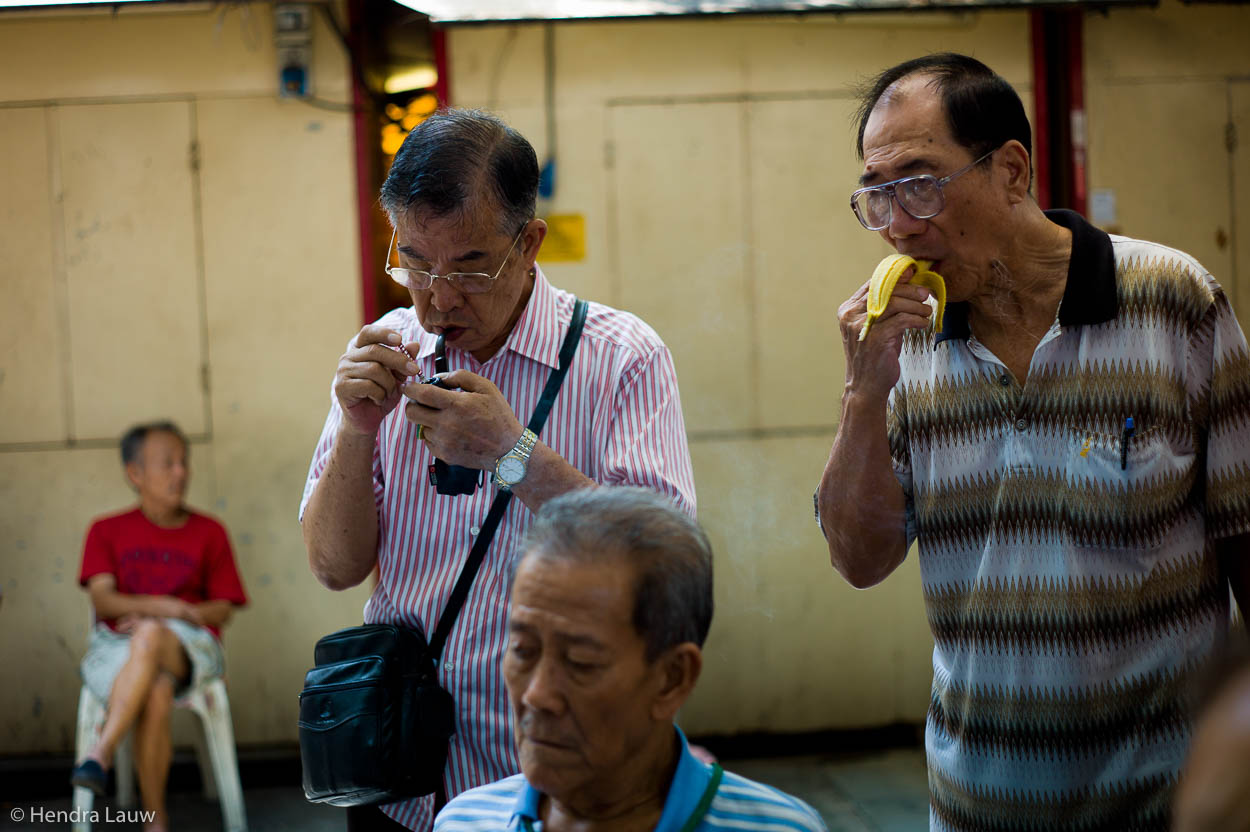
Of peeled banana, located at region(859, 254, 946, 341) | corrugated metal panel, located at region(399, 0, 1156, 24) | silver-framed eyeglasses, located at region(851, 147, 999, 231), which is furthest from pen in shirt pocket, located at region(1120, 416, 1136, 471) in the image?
corrugated metal panel, located at region(399, 0, 1156, 24)

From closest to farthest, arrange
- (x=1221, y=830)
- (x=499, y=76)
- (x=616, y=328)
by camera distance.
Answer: (x=1221, y=830) → (x=616, y=328) → (x=499, y=76)

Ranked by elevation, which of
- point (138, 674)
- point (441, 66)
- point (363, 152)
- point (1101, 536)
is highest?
point (441, 66)

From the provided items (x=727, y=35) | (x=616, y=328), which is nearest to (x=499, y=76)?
(x=727, y=35)

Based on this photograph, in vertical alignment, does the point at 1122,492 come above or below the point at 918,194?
below

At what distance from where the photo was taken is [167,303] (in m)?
5.22

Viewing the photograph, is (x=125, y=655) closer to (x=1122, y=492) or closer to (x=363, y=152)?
(x=363, y=152)

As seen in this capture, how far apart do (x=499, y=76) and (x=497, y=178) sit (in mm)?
3172

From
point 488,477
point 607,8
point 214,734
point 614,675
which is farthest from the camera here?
point 214,734

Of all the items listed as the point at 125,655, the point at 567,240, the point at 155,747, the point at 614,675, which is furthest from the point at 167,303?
the point at 614,675

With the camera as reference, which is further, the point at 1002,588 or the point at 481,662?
the point at 481,662

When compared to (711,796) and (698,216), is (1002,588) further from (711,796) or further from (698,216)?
(698,216)

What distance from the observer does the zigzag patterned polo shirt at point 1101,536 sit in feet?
6.15

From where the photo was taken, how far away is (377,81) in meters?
5.17

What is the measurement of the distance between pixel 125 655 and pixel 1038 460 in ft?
13.0
